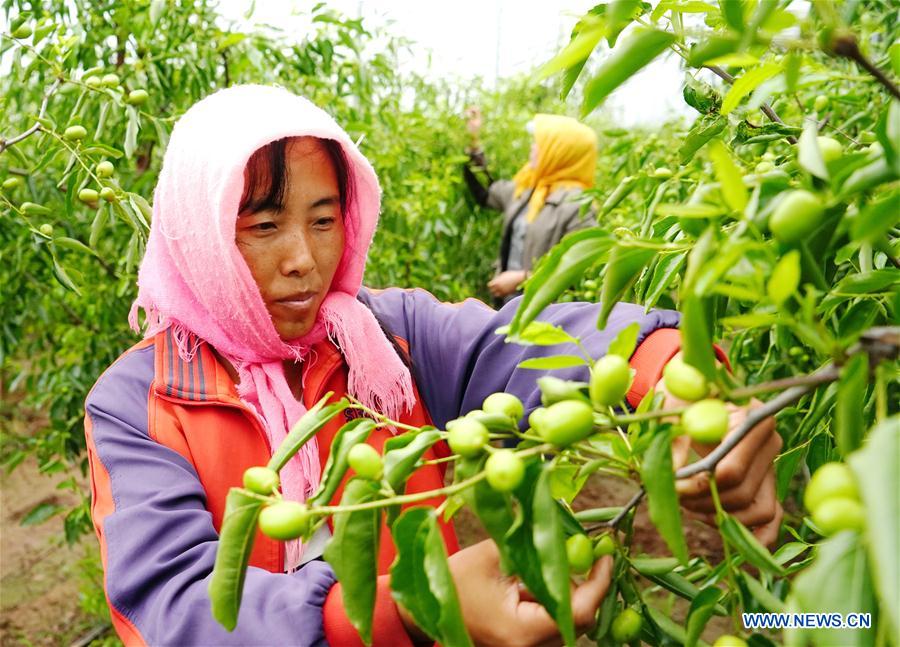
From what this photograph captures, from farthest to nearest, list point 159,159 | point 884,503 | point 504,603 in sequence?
point 159,159
point 504,603
point 884,503

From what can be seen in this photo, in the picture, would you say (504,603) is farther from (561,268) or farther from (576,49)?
(576,49)

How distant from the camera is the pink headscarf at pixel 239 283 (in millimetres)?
1208

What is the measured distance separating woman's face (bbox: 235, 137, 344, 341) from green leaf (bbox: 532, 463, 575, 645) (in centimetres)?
80

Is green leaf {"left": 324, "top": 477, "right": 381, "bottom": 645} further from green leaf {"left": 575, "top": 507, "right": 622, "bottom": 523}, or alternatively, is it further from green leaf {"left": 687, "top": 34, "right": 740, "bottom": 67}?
green leaf {"left": 687, "top": 34, "right": 740, "bottom": 67}

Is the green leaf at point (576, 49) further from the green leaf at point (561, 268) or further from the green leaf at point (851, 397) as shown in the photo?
the green leaf at point (851, 397)

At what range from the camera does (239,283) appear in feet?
4.07

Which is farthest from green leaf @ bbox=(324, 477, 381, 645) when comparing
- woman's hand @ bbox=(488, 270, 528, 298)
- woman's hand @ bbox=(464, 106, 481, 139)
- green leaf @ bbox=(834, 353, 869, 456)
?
woman's hand @ bbox=(464, 106, 481, 139)

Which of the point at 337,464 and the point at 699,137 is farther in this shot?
the point at 699,137

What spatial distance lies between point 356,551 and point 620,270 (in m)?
0.32

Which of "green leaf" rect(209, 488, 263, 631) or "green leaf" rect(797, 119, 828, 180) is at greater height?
"green leaf" rect(797, 119, 828, 180)

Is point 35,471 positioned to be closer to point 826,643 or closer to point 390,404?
point 390,404

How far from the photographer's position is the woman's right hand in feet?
2.21

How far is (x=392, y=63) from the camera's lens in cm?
347

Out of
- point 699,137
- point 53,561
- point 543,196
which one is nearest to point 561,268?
point 699,137
